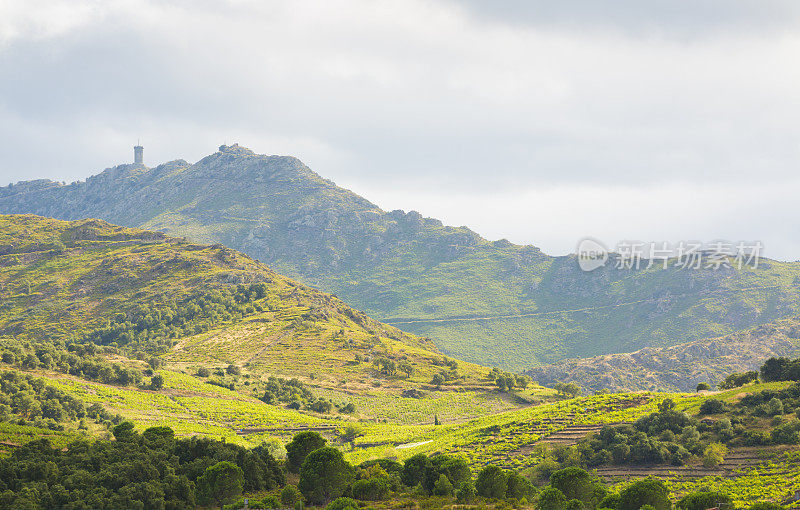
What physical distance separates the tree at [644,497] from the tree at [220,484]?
32787 mm

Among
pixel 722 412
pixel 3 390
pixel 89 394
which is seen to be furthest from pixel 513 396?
pixel 3 390

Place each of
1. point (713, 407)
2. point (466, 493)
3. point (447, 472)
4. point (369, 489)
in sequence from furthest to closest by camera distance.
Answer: point (713, 407) < point (447, 472) < point (466, 493) < point (369, 489)

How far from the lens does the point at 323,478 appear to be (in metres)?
56.8

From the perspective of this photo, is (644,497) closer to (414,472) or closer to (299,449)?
(414,472)

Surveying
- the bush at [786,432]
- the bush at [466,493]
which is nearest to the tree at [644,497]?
the bush at [466,493]

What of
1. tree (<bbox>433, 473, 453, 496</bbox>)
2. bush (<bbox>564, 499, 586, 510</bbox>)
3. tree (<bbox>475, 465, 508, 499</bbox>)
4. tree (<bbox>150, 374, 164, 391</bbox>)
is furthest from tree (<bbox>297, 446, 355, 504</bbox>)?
tree (<bbox>150, 374, 164, 391</bbox>)

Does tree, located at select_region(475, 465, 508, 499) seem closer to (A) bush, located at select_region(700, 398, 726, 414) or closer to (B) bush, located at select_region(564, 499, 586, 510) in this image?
(B) bush, located at select_region(564, 499, 586, 510)

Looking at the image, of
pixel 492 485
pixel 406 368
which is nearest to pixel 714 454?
pixel 492 485

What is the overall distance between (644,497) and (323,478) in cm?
2756

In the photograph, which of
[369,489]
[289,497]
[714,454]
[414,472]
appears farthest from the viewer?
[714,454]

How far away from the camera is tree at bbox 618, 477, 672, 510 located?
49.5m

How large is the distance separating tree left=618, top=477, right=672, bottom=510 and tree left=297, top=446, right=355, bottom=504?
80.4 feet

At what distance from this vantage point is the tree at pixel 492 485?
58938mm

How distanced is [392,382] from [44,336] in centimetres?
11533
